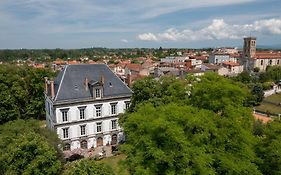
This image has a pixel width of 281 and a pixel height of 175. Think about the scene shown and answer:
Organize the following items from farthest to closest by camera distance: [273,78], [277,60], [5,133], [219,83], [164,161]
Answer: [277,60] < [273,78] < [5,133] < [219,83] < [164,161]

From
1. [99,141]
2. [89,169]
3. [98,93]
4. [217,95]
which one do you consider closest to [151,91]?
[98,93]

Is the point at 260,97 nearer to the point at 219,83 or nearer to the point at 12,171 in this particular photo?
the point at 219,83

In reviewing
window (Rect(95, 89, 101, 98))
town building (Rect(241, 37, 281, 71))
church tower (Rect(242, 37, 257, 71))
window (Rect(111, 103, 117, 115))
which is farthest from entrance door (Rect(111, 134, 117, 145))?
church tower (Rect(242, 37, 257, 71))

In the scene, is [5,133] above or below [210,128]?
below

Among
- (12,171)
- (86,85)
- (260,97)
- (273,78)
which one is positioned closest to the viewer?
(12,171)

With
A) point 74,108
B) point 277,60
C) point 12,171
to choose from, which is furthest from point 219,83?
point 277,60

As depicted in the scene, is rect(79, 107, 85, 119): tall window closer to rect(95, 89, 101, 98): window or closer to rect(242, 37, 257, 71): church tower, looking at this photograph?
rect(95, 89, 101, 98): window

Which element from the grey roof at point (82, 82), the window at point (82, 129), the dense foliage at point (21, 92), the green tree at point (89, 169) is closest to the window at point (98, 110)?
the grey roof at point (82, 82)
